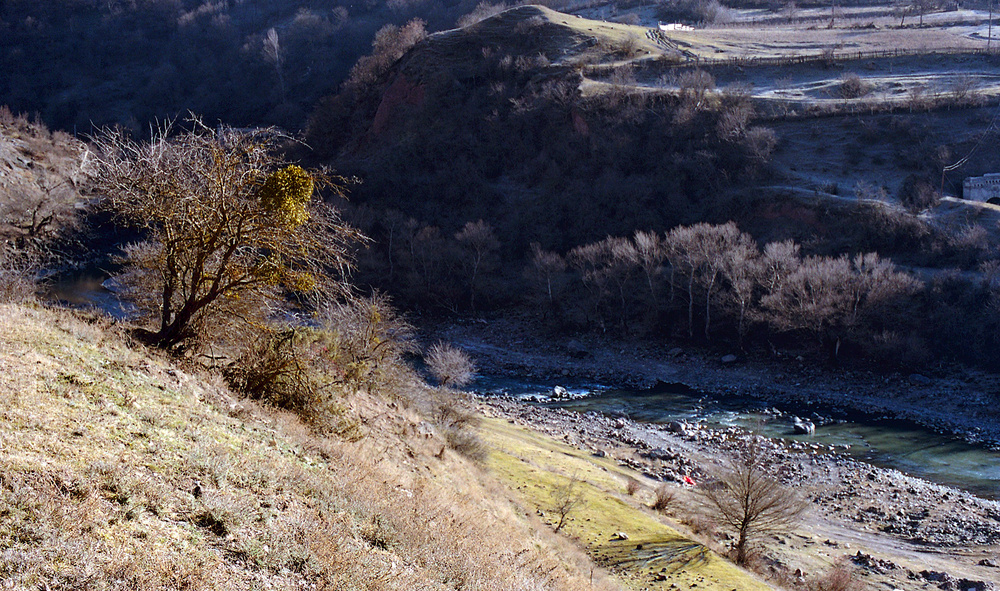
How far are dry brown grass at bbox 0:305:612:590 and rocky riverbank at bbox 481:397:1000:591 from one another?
11.5 m

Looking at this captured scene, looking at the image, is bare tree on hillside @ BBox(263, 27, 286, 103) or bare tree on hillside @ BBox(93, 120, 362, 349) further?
bare tree on hillside @ BBox(263, 27, 286, 103)

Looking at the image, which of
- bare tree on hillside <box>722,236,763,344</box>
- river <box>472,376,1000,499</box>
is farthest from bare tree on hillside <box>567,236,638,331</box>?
river <box>472,376,1000,499</box>

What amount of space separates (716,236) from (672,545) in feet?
83.5

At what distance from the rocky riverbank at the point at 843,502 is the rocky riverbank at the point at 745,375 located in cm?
600

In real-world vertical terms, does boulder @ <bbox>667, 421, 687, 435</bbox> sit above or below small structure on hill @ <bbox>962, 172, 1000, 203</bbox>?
below

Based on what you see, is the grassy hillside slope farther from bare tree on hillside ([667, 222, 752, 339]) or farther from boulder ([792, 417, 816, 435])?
bare tree on hillside ([667, 222, 752, 339])

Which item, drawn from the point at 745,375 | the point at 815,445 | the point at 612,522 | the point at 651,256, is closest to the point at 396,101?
the point at 651,256

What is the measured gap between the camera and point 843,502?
23.8 metres

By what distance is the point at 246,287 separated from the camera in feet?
40.8

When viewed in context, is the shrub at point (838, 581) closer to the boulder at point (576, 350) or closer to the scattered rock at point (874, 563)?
the scattered rock at point (874, 563)

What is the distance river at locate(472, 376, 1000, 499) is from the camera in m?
26.5

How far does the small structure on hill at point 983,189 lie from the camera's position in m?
43.9

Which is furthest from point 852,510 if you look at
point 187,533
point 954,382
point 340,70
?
point 340,70

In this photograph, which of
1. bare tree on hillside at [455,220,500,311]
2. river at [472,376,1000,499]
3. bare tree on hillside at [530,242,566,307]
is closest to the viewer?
river at [472,376,1000,499]
